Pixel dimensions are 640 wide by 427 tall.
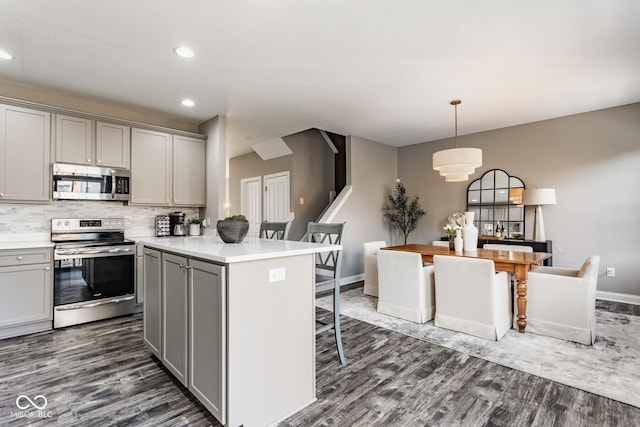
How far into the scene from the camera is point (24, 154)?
3271 mm

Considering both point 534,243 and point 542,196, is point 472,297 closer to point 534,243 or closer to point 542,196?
point 534,243

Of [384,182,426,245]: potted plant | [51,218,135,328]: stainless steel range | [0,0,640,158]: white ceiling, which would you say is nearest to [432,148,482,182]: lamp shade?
[0,0,640,158]: white ceiling

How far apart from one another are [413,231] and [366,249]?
7.05 ft

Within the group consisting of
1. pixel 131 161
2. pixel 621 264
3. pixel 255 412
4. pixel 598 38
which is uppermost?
pixel 598 38

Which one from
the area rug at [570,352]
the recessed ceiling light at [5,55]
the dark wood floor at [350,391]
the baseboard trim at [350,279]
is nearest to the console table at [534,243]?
the area rug at [570,352]

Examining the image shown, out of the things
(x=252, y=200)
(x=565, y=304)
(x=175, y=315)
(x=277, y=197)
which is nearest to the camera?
(x=175, y=315)

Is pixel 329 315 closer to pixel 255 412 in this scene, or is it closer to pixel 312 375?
pixel 312 375

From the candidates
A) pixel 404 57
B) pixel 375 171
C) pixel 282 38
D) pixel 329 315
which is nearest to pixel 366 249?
pixel 329 315

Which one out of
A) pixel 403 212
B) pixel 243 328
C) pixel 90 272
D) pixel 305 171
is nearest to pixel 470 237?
pixel 403 212

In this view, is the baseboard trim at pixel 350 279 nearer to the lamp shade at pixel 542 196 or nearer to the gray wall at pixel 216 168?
the gray wall at pixel 216 168

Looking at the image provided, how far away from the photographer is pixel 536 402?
6.41 ft

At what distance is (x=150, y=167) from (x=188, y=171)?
492 mm

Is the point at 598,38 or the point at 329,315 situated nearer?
the point at 598,38

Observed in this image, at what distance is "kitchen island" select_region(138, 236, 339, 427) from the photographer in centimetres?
160
